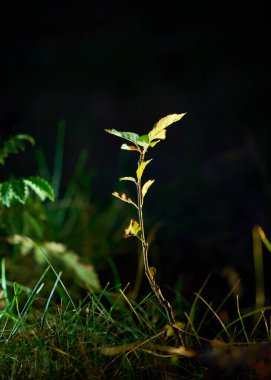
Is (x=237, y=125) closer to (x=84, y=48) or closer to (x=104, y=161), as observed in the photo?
(x=104, y=161)

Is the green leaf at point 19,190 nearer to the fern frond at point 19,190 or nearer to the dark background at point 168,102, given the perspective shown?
the fern frond at point 19,190

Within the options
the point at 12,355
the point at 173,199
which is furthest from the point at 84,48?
the point at 12,355

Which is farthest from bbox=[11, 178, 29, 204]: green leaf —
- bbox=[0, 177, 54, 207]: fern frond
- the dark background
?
the dark background

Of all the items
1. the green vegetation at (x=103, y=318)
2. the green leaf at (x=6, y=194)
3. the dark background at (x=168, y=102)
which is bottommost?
the green vegetation at (x=103, y=318)

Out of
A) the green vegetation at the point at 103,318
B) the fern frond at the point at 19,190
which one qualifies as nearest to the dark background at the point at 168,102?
the green vegetation at the point at 103,318

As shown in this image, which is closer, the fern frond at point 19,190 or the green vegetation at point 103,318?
the green vegetation at point 103,318

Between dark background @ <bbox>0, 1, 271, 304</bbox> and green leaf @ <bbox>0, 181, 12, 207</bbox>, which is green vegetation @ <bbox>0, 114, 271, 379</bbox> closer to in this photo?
green leaf @ <bbox>0, 181, 12, 207</bbox>
